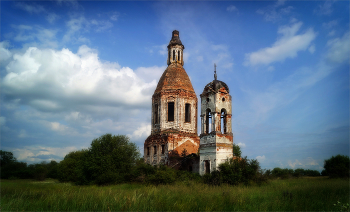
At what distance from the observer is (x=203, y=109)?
1772cm

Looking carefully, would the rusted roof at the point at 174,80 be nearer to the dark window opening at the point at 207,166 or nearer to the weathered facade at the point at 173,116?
the weathered facade at the point at 173,116

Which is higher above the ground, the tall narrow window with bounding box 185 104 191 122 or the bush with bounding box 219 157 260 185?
the tall narrow window with bounding box 185 104 191 122

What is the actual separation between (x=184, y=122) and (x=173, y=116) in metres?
2.11

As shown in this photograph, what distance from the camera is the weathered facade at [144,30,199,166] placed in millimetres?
21625

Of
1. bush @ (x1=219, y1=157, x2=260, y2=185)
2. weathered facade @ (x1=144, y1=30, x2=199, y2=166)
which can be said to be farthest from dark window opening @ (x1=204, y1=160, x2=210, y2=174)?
weathered facade @ (x1=144, y1=30, x2=199, y2=166)

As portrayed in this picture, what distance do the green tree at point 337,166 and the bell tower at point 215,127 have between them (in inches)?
577

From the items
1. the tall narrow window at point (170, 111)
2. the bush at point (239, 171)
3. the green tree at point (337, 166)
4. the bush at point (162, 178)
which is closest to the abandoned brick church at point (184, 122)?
the tall narrow window at point (170, 111)

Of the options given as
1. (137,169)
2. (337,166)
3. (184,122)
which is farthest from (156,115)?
(337,166)

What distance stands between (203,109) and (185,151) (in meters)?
5.38

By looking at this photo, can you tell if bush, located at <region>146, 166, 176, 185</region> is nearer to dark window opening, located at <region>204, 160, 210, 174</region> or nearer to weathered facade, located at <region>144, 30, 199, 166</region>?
dark window opening, located at <region>204, 160, 210, 174</region>

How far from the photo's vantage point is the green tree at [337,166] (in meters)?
22.8

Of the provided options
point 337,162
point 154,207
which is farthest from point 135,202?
point 337,162

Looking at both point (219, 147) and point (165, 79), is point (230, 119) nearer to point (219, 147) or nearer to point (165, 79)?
point (219, 147)

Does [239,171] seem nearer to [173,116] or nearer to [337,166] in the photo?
[173,116]
